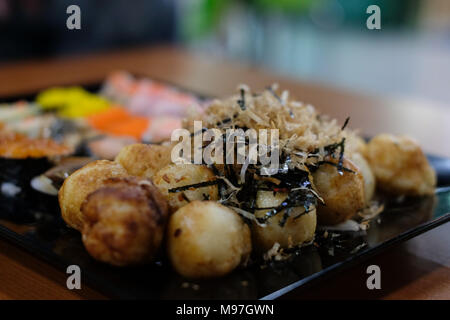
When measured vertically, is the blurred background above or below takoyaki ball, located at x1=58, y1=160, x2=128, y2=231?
above

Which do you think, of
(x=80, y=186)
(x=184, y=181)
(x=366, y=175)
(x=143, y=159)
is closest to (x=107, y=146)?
(x=143, y=159)

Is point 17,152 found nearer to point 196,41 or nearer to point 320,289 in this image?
point 320,289

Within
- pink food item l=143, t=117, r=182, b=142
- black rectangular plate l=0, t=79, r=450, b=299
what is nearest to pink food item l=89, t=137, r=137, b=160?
pink food item l=143, t=117, r=182, b=142

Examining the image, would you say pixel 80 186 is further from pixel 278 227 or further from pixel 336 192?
pixel 336 192

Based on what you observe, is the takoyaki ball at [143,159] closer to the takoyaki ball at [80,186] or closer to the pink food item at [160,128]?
the takoyaki ball at [80,186]

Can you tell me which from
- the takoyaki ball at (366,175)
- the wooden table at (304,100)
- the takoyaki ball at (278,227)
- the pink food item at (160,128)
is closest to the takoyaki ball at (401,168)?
the takoyaki ball at (366,175)

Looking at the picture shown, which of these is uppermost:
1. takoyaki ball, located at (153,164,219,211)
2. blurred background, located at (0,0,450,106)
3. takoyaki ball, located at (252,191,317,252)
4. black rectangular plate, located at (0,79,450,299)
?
blurred background, located at (0,0,450,106)

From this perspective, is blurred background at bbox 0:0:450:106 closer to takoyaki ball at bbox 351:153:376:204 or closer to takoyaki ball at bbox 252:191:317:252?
takoyaki ball at bbox 351:153:376:204
